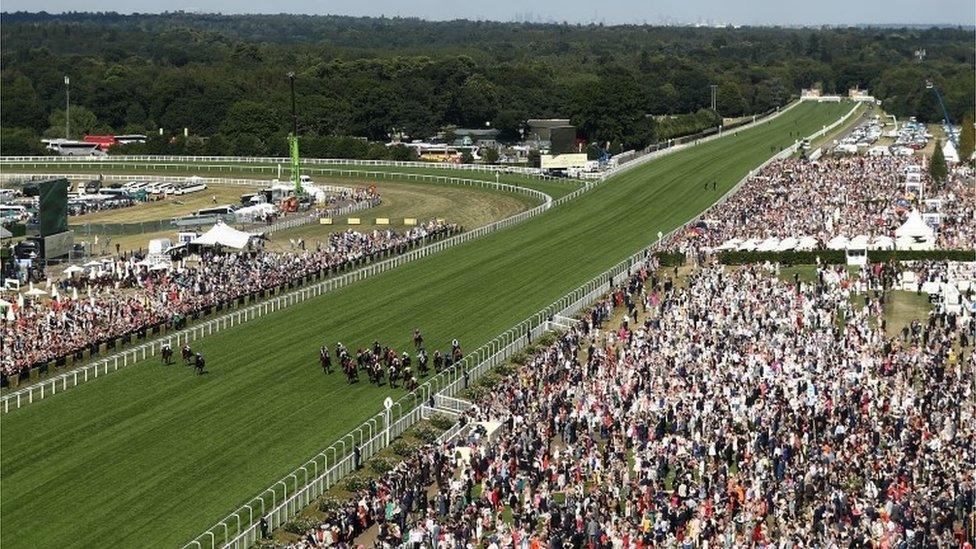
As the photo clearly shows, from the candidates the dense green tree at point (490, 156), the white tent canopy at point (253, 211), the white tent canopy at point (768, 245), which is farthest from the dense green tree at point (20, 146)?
the white tent canopy at point (768, 245)

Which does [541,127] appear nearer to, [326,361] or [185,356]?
[185,356]

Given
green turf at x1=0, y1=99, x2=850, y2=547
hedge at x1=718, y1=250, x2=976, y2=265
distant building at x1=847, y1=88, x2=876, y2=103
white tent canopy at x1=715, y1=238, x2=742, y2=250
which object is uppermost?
distant building at x1=847, y1=88, x2=876, y2=103

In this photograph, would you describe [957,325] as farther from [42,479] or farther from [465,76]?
[465,76]

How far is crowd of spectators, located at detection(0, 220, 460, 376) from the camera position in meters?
39.9

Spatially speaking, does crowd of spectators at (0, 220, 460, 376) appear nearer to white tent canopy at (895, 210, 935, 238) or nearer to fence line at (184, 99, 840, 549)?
fence line at (184, 99, 840, 549)

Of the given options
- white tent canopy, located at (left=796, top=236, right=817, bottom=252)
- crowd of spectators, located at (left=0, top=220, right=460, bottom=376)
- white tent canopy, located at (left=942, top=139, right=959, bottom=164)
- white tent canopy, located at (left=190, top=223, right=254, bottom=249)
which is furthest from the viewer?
white tent canopy, located at (left=942, top=139, right=959, bottom=164)

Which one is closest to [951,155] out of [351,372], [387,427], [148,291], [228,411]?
[148,291]

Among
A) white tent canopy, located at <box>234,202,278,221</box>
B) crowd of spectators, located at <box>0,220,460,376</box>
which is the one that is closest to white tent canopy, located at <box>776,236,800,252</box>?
crowd of spectators, located at <box>0,220,460,376</box>

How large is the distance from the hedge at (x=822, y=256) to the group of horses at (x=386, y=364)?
17942 millimetres

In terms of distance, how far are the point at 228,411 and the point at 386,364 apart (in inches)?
191

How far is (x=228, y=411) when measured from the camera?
35.1 metres

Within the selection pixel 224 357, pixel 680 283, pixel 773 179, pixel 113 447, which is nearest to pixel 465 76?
pixel 773 179

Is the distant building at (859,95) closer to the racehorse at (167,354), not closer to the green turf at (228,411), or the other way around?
the green turf at (228,411)

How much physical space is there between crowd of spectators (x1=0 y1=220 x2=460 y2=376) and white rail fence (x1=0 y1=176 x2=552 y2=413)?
762 mm
